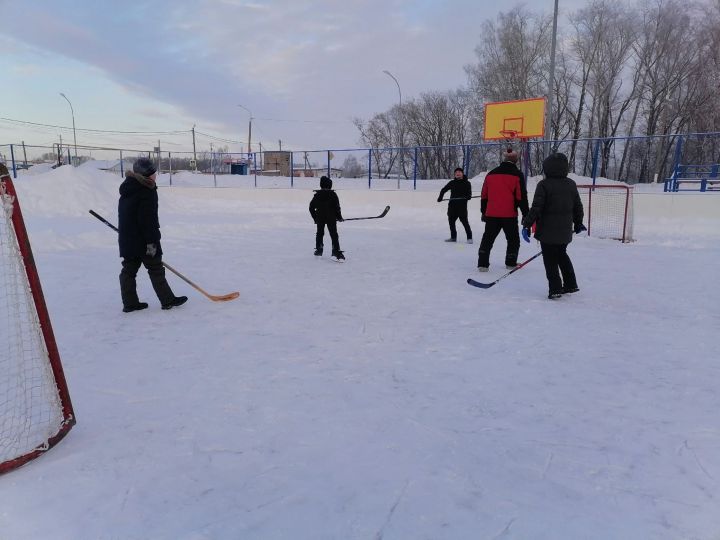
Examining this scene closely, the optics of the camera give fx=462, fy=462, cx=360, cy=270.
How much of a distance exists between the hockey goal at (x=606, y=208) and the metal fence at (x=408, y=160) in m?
4.24

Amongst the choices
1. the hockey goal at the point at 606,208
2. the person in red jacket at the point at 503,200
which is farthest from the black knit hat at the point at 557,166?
the hockey goal at the point at 606,208

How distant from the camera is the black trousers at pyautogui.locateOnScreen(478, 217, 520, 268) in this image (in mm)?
6699

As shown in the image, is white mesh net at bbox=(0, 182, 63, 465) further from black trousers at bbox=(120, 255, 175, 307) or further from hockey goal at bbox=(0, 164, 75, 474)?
black trousers at bbox=(120, 255, 175, 307)

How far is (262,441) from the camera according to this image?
2498 mm

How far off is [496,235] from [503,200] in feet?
1.67

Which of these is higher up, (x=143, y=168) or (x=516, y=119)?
(x=516, y=119)

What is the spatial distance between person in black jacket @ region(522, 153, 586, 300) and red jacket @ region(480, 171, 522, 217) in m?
1.22

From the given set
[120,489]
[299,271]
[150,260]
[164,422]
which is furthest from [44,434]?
[299,271]

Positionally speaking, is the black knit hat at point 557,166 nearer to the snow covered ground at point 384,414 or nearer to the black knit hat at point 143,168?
the snow covered ground at point 384,414

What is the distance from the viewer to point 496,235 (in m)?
6.68

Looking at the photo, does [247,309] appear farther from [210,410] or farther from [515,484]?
[515,484]

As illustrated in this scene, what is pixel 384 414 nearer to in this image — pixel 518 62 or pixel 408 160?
pixel 408 160

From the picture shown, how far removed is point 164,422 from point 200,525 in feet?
3.08

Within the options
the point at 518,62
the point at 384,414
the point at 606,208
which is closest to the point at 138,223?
the point at 384,414
